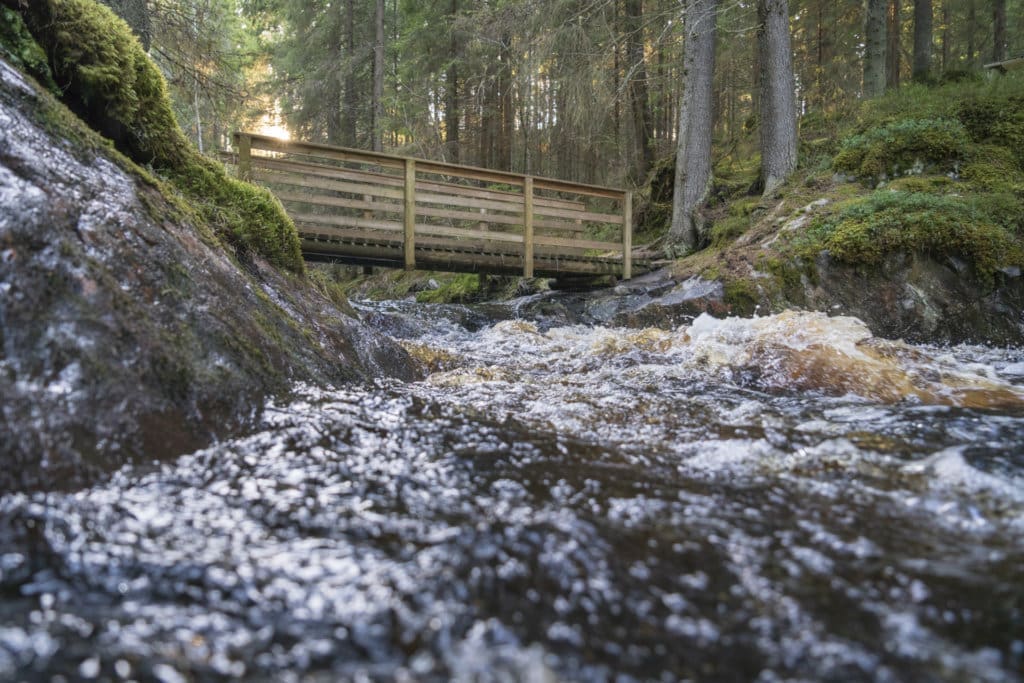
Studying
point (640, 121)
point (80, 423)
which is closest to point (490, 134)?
point (640, 121)

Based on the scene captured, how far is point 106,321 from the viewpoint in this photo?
214 cm

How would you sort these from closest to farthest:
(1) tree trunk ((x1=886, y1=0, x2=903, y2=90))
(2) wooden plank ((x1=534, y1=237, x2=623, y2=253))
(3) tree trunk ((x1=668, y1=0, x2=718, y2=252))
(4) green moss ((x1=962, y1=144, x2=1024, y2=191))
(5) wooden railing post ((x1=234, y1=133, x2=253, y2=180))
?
(5) wooden railing post ((x1=234, y1=133, x2=253, y2=180)) < (4) green moss ((x1=962, y1=144, x2=1024, y2=191)) < (2) wooden plank ((x1=534, y1=237, x2=623, y2=253)) < (3) tree trunk ((x1=668, y1=0, x2=718, y2=252)) < (1) tree trunk ((x1=886, y1=0, x2=903, y2=90))

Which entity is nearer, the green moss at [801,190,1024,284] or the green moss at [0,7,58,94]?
the green moss at [0,7,58,94]

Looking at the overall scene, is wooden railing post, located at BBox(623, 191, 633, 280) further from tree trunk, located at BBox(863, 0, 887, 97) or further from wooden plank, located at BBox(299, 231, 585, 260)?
tree trunk, located at BBox(863, 0, 887, 97)

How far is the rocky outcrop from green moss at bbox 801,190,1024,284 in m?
7.34

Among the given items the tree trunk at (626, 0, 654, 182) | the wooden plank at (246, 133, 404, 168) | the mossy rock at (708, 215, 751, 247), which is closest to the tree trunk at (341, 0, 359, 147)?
the tree trunk at (626, 0, 654, 182)

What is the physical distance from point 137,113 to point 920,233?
8.57 m

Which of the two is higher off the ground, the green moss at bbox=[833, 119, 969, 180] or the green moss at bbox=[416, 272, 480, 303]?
the green moss at bbox=[833, 119, 969, 180]

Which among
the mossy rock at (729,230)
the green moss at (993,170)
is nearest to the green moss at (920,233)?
the green moss at (993,170)

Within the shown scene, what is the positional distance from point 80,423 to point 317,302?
8.29 feet

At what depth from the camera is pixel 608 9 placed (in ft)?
46.7

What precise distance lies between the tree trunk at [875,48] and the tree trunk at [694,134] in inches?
185

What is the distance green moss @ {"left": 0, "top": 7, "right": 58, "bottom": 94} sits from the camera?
3139mm

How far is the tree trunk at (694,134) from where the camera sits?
10961 millimetres
